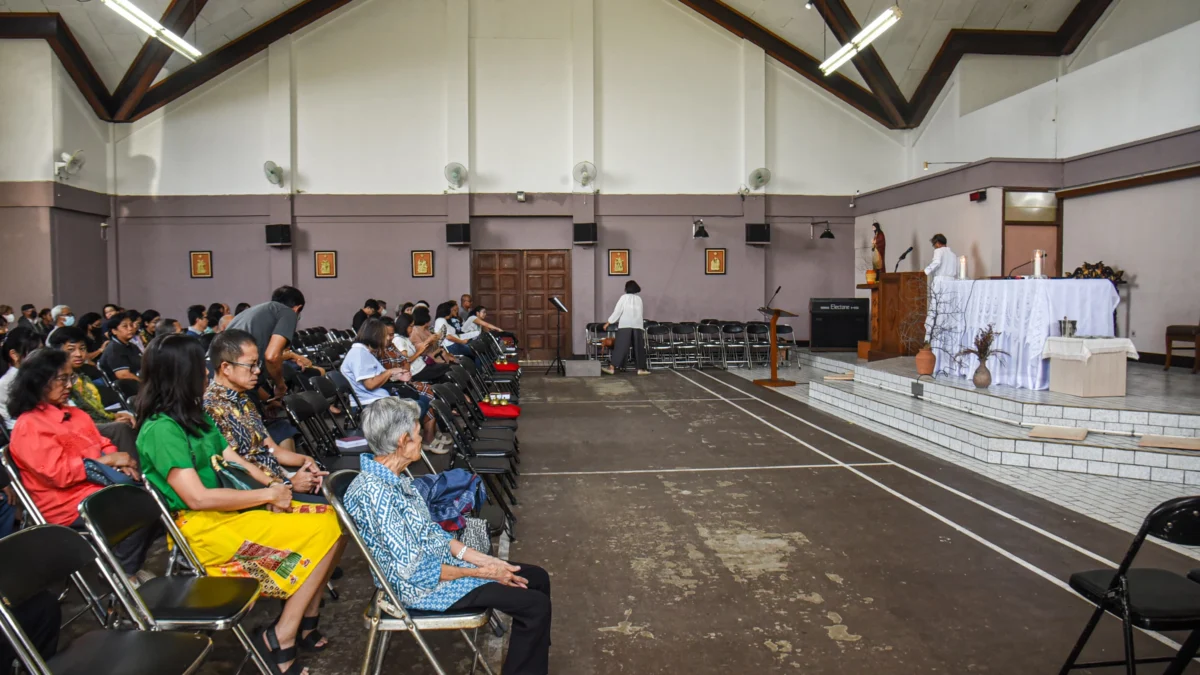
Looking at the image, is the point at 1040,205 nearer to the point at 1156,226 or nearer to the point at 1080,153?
the point at 1080,153

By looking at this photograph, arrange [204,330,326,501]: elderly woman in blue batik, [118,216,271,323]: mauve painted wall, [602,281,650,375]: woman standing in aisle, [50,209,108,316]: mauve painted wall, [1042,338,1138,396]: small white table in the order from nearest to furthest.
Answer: [204,330,326,501]: elderly woman in blue batik, [1042,338,1138,396]: small white table, [50,209,108,316]: mauve painted wall, [602,281,650,375]: woman standing in aisle, [118,216,271,323]: mauve painted wall

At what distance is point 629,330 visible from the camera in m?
11.9

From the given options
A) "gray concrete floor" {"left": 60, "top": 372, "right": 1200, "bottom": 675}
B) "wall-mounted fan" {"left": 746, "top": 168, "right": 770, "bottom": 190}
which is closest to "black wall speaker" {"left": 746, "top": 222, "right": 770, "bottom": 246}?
"wall-mounted fan" {"left": 746, "top": 168, "right": 770, "bottom": 190}

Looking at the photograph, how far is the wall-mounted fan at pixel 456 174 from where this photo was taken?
42.1ft

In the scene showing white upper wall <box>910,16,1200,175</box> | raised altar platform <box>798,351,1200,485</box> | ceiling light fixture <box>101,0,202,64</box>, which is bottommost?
raised altar platform <box>798,351,1200,485</box>

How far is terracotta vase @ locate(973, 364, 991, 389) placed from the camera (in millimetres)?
7004

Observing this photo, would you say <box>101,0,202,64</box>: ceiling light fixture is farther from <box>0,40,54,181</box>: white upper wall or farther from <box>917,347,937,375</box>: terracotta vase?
<box>917,347,937,375</box>: terracotta vase

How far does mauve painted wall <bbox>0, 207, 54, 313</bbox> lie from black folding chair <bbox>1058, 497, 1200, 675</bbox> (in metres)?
13.4

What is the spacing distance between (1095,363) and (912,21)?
7627 millimetres

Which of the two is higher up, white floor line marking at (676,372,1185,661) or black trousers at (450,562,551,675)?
black trousers at (450,562,551,675)

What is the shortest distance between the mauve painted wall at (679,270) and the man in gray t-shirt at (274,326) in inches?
341

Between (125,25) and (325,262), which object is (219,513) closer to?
(325,262)

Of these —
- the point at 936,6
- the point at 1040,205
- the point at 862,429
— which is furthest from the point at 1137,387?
the point at 936,6

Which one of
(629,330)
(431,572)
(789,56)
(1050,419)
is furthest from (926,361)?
(789,56)
